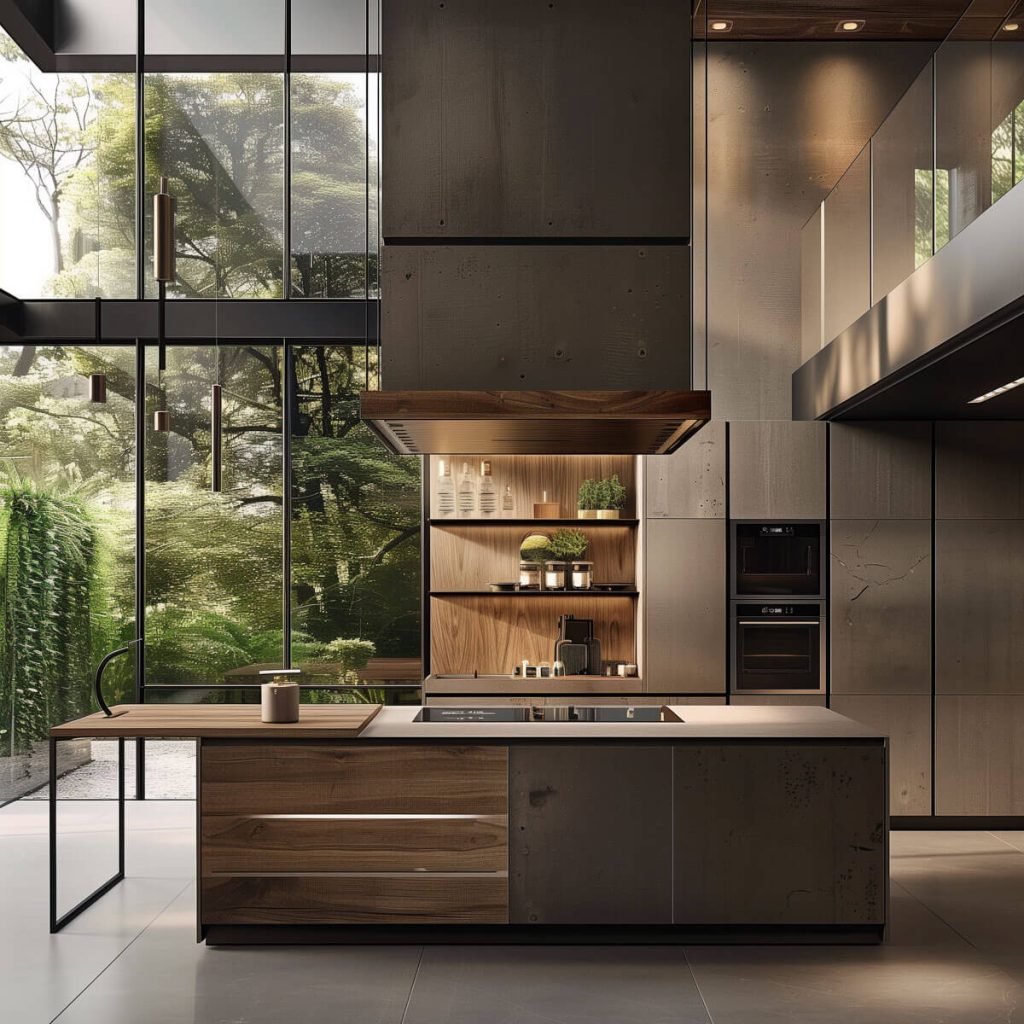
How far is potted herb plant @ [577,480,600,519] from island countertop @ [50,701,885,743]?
2.13 m

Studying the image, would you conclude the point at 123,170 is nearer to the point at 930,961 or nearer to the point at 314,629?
the point at 314,629

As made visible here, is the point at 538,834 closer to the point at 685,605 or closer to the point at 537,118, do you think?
the point at 685,605

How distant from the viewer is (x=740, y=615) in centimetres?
622

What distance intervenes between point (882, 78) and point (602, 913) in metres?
5.62

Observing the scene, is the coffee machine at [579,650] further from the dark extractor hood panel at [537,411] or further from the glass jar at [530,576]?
the dark extractor hood panel at [537,411]

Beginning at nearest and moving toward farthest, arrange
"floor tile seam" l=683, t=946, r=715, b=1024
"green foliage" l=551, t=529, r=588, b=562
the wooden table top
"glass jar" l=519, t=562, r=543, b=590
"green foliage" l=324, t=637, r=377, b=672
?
"floor tile seam" l=683, t=946, r=715, b=1024 → the wooden table top → "green foliage" l=551, t=529, r=588, b=562 → "glass jar" l=519, t=562, r=543, b=590 → "green foliage" l=324, t=637, r=377, b=672

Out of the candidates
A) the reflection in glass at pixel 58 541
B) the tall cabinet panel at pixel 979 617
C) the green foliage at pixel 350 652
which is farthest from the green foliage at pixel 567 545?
the reflection in glass at pixel 58 541

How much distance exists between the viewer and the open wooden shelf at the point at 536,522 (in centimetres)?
654

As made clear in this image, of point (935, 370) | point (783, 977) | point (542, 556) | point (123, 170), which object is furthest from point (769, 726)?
point (123, 170)

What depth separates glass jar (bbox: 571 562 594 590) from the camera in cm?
655

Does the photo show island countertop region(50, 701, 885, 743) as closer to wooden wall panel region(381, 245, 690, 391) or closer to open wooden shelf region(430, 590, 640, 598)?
wooden wall panel region(381, 245, 690, 391)

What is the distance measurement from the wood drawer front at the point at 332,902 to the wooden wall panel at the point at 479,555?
2872 mm

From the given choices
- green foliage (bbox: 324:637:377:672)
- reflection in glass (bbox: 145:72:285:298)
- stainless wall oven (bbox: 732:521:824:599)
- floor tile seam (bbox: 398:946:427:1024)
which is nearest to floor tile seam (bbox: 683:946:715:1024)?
floor tile seam (bbox: 398:946:427:1024)

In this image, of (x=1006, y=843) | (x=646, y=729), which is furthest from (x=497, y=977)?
(x=1006, y=843)
